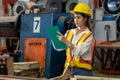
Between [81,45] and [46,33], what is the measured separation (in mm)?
752

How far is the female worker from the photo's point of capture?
2.00 m

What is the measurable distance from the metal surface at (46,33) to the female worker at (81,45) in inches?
23.1

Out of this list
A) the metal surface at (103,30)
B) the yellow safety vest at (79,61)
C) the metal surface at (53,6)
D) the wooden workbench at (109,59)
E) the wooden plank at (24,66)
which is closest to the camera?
the yellow safety vest at (79,61)

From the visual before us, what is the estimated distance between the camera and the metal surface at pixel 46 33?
2.64 m

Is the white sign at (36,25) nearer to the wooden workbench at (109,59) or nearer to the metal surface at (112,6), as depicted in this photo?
the wooden workbench at (109,59)

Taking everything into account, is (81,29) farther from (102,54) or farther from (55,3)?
(102,54)

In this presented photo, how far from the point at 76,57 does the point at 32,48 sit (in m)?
0.86

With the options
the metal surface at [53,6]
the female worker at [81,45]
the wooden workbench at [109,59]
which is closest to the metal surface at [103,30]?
the wooden workbench at [109,59]

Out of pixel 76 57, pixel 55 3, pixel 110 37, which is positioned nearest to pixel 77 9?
pixel 76 57

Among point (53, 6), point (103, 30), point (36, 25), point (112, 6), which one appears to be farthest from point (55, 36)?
point (112, 6)

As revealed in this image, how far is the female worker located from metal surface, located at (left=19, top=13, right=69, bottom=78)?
1.92 feet

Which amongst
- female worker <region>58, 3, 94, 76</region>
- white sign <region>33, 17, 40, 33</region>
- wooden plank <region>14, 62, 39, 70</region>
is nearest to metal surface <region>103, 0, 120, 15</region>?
white sign <region>33, 17, 40, 33</region>

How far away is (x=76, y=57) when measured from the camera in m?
2.01

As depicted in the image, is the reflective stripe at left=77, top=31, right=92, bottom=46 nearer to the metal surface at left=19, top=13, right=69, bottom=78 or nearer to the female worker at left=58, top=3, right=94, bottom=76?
the female worker at left=58, top=3, right=94, bottom=76
